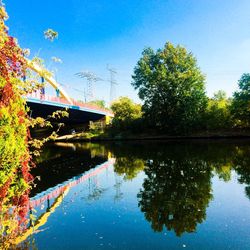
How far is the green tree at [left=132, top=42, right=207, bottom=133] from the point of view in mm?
56281

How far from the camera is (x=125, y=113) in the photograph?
221 ft

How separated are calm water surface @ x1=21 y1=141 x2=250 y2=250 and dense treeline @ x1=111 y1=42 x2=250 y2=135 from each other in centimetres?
3582

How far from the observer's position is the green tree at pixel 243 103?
5447 centimetres

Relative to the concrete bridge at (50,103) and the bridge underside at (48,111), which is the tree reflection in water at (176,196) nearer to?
the concrete bridge at (50,103)

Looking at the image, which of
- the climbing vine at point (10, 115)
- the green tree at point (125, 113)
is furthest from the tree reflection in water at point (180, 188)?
the green tree at point (125, 113)

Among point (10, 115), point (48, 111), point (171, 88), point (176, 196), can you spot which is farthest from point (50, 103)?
point (10, 115)

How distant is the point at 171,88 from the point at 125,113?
15184mm

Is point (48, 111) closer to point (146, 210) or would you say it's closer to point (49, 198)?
point (49, 198)

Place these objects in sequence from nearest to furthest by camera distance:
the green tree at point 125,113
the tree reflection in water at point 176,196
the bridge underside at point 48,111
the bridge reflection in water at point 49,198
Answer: the bridge reflection in water at point 49,198 → the tree reflection in water at point 176,196 → the bridge underside at point 48,111 → the green tree at point 125,113

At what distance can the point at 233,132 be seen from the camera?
5603 centimetres

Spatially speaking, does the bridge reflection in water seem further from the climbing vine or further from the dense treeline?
the dense treeline

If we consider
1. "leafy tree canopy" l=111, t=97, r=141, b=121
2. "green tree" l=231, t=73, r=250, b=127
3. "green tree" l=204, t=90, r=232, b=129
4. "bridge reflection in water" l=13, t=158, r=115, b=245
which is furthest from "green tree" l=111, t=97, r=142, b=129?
"bridge reflection in water" l=13, t=158, r=115, b=245

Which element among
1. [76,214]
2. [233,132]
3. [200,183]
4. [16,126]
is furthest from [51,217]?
[233,132]

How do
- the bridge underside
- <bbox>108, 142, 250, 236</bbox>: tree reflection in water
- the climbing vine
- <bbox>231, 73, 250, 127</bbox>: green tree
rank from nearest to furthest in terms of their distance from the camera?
the climbing vine < <bbox>108, 142, 250, 236</bbox>: tree reflection in water < the bridge underside < <bbox>231, 73, 250, 127</bbox>: green tree
